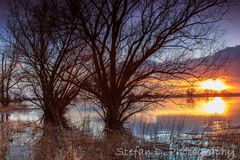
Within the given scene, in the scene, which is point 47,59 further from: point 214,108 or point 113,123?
point 214,108

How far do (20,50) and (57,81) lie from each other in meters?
3.09

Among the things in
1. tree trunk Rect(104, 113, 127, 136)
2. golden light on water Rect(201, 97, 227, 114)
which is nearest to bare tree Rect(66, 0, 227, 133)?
tree trunk Rect(104, 113, 127, 136)

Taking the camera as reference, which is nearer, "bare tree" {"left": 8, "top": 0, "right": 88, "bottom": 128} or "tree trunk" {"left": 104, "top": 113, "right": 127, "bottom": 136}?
"tree trunk" {"left": 104, "top": 113, "right": 127, "bottom": 136}

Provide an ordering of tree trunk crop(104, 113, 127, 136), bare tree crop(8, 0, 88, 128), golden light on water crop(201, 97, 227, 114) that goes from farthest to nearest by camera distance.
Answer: golden light on water crop(201, 97, 227, 114) → bare tree crop(8, 0, 88, 128) → tree trunk crop(104, 113, 127, 136)

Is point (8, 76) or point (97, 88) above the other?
point (8, 76)

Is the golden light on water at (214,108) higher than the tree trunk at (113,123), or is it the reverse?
the golden light on water at (214,108)

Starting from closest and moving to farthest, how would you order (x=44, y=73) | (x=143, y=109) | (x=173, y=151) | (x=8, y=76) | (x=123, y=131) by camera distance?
(x=173, y=151)
(x=123, y=131)
(x=143, y=109)
(x=44, y=73)
(x=8, y=76)

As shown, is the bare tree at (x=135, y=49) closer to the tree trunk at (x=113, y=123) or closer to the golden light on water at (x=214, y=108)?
the tree trunk at (x=113, y=123)

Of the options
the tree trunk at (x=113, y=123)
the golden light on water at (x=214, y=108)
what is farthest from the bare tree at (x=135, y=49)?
the golden light on water at (x=214, y=108)

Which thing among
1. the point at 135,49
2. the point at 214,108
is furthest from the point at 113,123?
the point at 214,108

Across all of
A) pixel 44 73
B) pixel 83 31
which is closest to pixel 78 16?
pixel 83 31

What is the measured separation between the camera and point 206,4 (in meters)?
19.7

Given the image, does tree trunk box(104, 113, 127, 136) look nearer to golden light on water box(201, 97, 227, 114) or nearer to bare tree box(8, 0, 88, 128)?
bare tree box(8, 0, 88, 128)

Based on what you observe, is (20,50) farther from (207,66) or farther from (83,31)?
(207,66)
